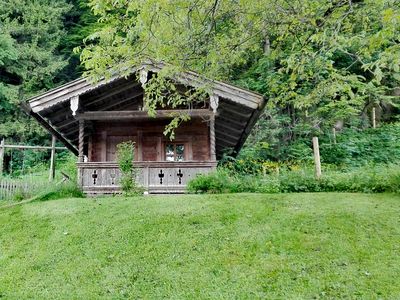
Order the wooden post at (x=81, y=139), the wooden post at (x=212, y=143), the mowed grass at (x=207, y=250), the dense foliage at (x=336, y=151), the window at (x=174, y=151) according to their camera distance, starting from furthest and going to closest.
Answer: the dense foliage at (x=336, y=151)
the window at (x=174, y=151)
the wooden post at (x=81, y=139)
the wooden post at (x=212, y=143)
the mowed grass at (x=207, y=250)

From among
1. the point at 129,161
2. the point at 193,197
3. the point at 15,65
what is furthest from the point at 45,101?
the point at 15,65

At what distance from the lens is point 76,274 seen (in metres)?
6.19

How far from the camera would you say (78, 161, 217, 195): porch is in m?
13.5

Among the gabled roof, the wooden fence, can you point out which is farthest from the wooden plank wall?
the wooden fence

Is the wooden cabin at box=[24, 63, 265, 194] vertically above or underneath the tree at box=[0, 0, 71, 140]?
underneath

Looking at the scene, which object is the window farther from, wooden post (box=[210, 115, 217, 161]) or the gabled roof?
wooden post (box=[210, 115, 217, 161])

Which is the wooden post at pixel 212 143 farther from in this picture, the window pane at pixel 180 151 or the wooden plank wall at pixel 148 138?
the window pane at pixel 180 151

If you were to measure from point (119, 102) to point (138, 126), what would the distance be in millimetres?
1310

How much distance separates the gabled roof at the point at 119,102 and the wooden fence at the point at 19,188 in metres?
2.66

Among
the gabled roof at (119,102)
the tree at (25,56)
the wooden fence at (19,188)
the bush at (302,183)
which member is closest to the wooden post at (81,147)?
the gabled roof at (119,102)

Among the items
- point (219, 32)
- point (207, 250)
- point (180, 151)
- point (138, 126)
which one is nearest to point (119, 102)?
point (138, 126)

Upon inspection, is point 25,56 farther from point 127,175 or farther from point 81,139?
point 127,175

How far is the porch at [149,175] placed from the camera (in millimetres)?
13508

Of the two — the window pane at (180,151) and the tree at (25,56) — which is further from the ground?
the tree at (25,56)
